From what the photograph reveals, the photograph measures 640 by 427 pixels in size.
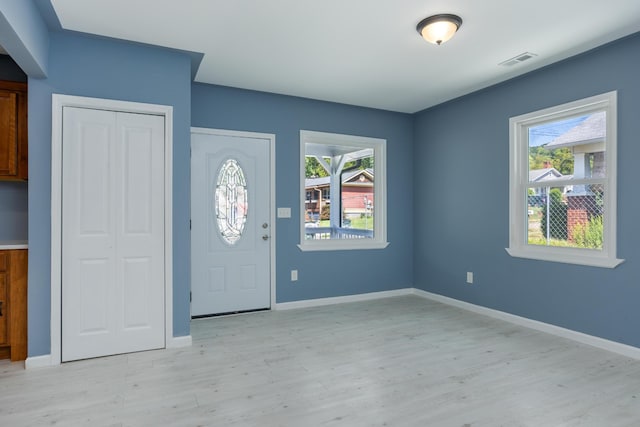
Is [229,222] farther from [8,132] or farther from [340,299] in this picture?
[8,132]

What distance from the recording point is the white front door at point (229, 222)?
4277mm

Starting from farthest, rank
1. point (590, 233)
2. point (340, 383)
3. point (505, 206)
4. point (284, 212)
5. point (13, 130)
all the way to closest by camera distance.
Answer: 1. point (284, 212)
2. point (505, 206)
3. point (590, 233)
4. point (13, 130)
5. point (340, 383)

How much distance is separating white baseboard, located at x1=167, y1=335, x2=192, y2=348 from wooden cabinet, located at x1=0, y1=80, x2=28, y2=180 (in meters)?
1.77

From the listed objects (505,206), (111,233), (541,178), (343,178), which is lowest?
(111,233)

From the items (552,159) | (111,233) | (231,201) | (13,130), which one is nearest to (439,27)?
(552,159)

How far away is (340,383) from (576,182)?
2.79m

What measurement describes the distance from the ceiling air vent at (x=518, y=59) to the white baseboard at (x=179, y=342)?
3.80 m

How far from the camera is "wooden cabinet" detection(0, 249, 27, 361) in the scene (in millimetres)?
2967

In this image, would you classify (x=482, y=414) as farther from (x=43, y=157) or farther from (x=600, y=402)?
(x=43, y=157)

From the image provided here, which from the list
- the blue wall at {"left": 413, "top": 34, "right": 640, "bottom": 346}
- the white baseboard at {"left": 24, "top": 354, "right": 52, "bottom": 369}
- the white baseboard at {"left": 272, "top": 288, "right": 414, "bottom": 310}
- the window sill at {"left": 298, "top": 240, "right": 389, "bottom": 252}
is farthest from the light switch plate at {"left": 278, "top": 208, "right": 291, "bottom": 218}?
the white baseboard at {"left": 24, "top": 354, "right": 52, "bottom": 369}

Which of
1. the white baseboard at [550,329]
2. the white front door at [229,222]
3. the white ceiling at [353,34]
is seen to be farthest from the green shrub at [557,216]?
the white front door at [229,222]

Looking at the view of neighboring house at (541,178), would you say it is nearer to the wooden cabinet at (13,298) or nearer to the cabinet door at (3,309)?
the wooden cabinet at (13,298)

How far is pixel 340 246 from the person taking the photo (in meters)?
5.05

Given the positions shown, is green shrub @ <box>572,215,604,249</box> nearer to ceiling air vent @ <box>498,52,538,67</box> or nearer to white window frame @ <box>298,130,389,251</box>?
ceiling air vent @ <box>498,52,538,67</box>
